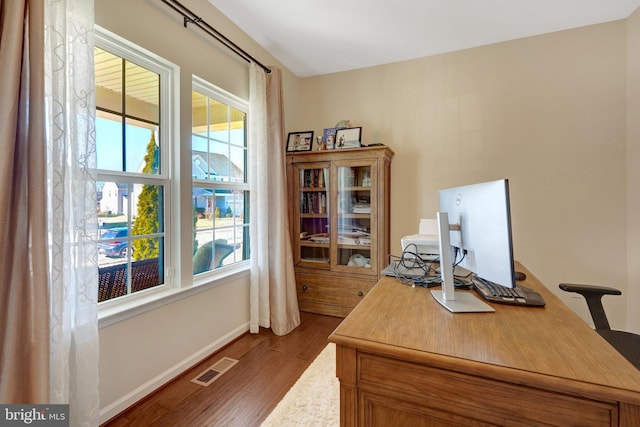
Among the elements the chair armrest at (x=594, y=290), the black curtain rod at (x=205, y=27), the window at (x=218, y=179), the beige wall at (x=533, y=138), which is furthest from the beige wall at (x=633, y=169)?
the window at (x=218, y=179)

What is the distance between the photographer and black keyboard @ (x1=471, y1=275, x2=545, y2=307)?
1060 mm

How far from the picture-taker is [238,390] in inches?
68.8

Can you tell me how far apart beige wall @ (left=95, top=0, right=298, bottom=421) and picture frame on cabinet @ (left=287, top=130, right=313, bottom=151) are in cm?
79

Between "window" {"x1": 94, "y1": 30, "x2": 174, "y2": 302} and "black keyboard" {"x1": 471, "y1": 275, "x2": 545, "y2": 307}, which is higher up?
"window" {"x1": 94, "y1": 30, "x2": 174, "y2": 302}

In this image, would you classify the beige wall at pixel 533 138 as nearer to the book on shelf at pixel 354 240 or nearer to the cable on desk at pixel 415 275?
the book on shelf at pixel 354 240

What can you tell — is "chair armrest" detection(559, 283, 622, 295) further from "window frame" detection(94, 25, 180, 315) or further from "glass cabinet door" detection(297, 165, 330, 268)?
"window frame" detection(94, 25, 180, 315)

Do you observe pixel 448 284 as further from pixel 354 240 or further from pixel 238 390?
pixel 354 240

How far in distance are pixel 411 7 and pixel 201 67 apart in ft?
5.46

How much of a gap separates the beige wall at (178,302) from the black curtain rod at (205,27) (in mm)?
52

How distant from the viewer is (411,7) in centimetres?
212

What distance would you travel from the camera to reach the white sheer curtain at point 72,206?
1.18m

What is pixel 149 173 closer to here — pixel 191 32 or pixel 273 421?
pixel 191 32

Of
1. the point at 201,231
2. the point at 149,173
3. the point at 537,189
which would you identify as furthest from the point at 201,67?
the point at 537,189

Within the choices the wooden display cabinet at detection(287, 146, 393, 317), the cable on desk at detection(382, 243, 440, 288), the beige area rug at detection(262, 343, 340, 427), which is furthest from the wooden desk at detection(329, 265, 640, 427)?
the wooden display cabinet at detection(287, 146, 393, 317)
